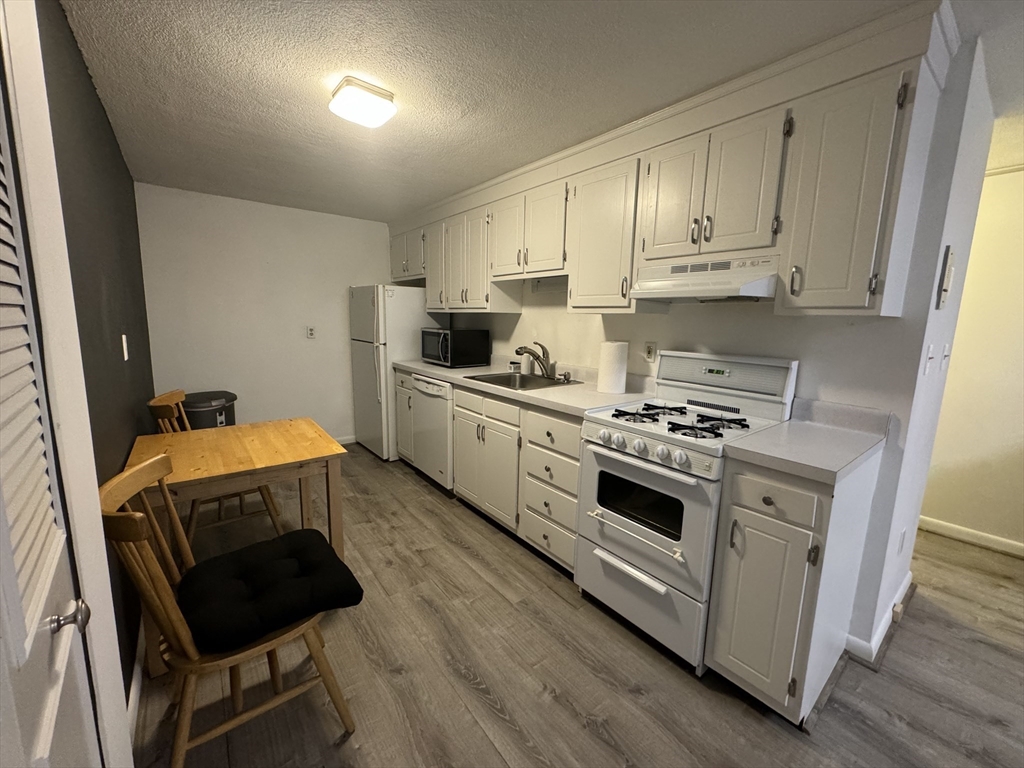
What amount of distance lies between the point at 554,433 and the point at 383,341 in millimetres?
2147

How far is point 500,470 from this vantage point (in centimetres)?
269

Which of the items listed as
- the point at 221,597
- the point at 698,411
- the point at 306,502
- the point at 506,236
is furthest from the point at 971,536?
the point at 221,597

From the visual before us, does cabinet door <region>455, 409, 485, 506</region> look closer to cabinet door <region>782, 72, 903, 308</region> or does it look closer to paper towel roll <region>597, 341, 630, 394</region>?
paper towel roll <region>597, 341, 630, 394</region>

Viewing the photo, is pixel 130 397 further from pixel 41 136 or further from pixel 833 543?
pixel 833 543

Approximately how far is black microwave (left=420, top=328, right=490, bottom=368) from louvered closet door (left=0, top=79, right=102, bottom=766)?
2740mm

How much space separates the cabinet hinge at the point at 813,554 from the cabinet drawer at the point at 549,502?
104 cm

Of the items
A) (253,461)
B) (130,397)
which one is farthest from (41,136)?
(130,397)

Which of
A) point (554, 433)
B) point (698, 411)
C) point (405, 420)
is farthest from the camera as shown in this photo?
point (405, 420)

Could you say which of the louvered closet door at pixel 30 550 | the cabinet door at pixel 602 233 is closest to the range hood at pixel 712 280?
the cabinet door at pixel 602 233

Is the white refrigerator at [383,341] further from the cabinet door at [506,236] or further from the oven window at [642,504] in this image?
the oven window at [642,504]

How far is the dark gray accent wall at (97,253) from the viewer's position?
4.36 feet

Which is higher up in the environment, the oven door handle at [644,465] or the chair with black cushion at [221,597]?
the oven door handle at [644,465]

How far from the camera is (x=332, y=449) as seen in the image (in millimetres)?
1949

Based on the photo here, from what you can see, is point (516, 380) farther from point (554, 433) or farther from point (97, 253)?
point (97, 253)
